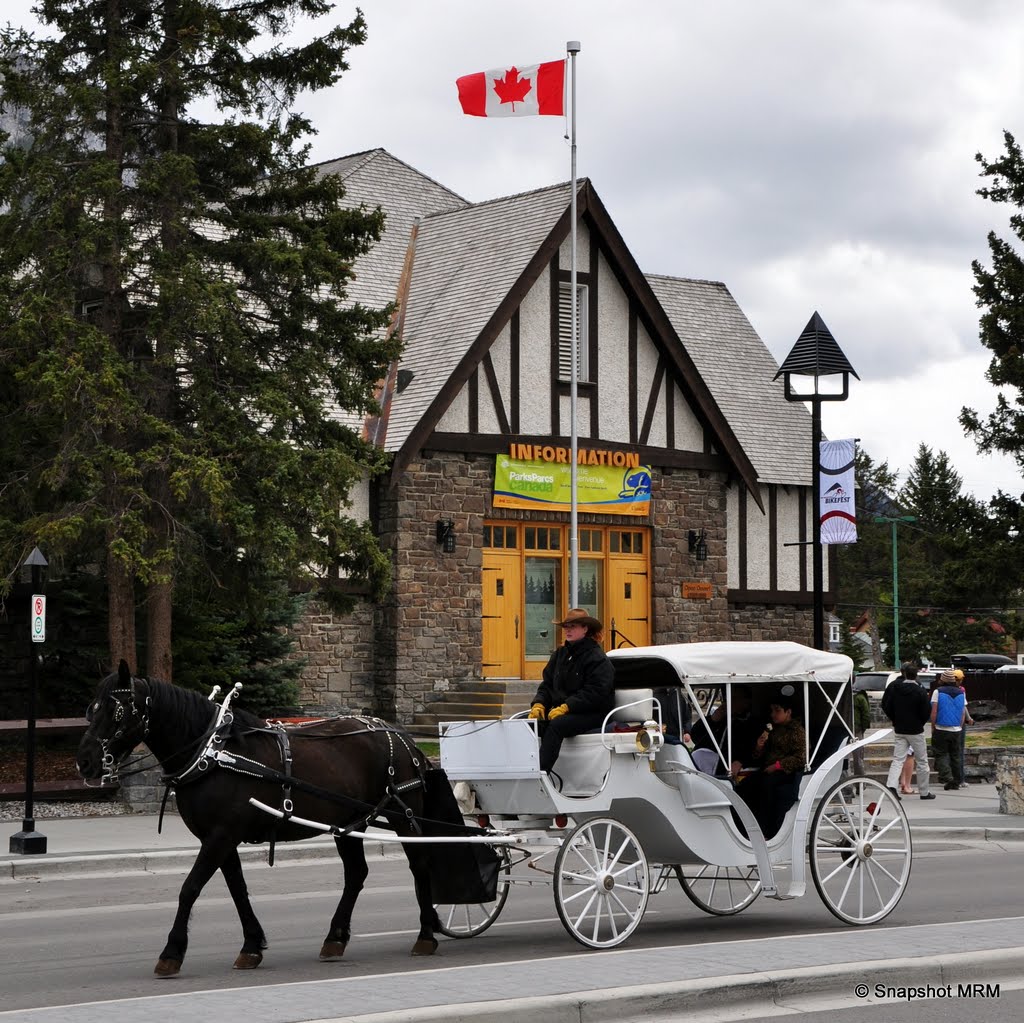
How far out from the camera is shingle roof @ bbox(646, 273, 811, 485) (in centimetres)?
3691

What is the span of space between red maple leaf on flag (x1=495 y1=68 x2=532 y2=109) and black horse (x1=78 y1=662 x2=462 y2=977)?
2107 cm

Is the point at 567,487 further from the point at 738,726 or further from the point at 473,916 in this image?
the point at 473,916

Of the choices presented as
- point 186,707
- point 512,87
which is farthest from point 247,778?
point 512,87

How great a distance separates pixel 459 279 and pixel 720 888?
70.0 ft

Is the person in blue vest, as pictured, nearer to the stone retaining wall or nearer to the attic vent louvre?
the stone retaining wall

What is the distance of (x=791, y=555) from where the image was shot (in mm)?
36656

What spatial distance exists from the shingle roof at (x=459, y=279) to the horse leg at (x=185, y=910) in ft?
67.1

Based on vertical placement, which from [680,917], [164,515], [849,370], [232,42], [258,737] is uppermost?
[232,42]

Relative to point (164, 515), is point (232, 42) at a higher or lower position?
higher

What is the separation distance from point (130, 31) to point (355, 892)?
15857 mm

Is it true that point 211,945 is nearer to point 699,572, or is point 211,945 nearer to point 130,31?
point 130,31

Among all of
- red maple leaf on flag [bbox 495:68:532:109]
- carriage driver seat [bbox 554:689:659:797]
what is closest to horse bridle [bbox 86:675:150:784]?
carriage driver seat [bbox 554:689:659:797]

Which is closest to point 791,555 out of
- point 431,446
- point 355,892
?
point 431,446
